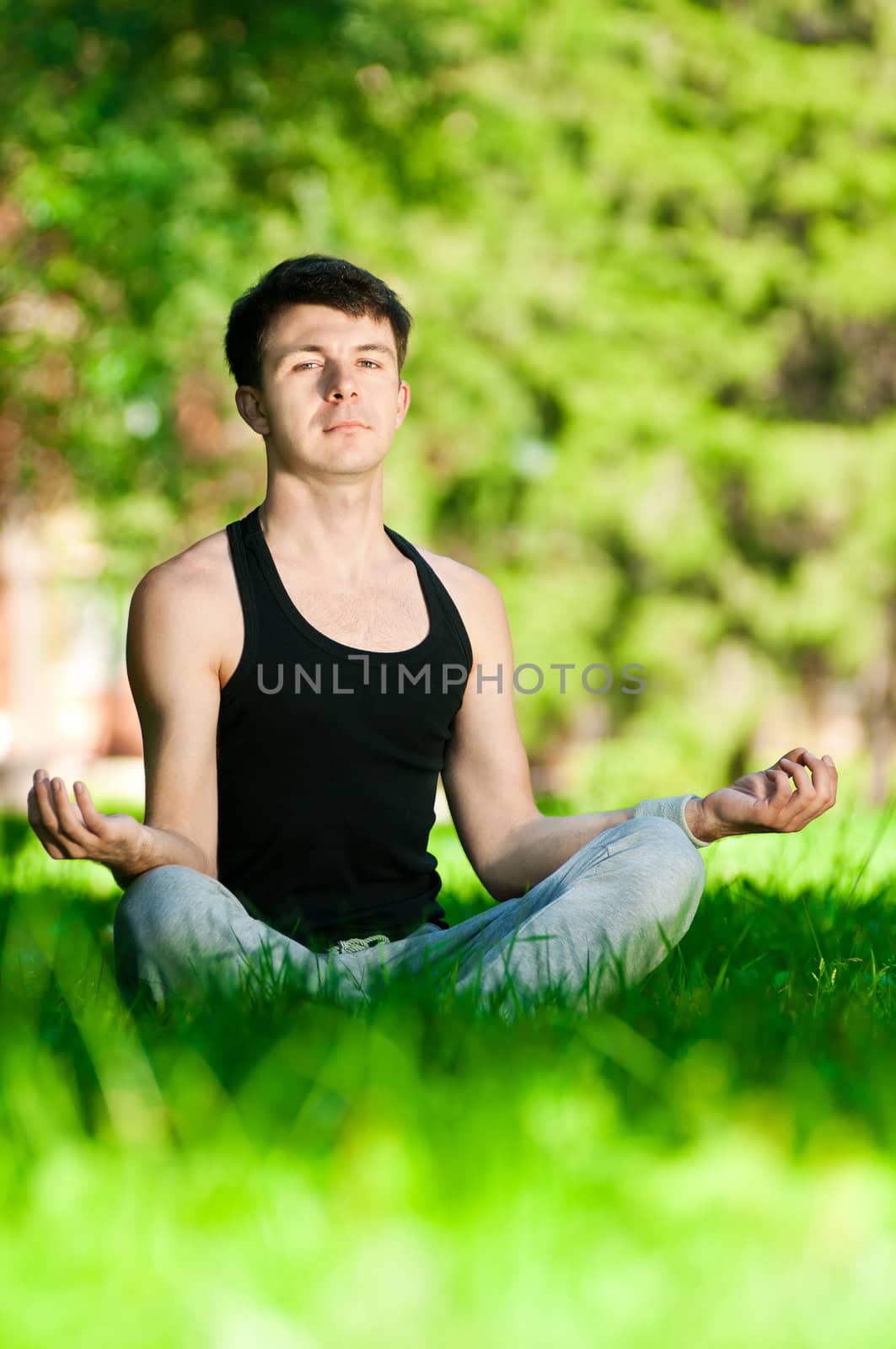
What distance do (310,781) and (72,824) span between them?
636 millimetres

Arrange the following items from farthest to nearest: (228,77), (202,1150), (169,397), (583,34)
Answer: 1. (583,34)
2. (169,397)
3. (228,77)
4. (202,1150)

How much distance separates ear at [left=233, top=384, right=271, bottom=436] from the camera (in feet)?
10.3

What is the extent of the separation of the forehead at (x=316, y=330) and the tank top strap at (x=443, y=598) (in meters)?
0.41

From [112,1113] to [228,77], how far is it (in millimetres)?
8497

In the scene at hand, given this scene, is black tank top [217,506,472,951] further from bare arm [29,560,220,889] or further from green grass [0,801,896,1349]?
green grass [0,801,896,1349]

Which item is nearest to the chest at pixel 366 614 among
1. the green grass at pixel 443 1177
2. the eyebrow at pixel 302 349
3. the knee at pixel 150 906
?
the eyebrow at pixel 302 349

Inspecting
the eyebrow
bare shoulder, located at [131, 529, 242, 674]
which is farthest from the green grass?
the eyebrow

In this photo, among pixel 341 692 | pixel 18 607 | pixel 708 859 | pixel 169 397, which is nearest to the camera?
pixel 341 692

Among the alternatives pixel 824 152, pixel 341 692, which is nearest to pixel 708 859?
pixel 341 692

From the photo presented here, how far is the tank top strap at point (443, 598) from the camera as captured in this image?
3.13 m

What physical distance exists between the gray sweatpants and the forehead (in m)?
1.16

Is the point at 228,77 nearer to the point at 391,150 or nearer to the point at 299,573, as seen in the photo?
the point at 391,150

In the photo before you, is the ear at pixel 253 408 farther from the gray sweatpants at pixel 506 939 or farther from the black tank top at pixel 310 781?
the gray sweatpants at pixel 506 939

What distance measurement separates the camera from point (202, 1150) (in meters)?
1.47
